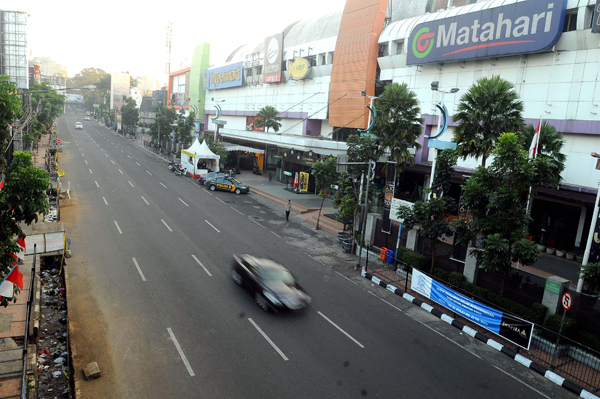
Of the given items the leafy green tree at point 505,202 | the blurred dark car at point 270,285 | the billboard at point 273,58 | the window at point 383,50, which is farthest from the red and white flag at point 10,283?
the billboard at point 273,58

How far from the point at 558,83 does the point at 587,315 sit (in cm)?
1469

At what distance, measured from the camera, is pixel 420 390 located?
11.4 m

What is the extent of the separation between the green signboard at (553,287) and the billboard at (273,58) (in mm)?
41581

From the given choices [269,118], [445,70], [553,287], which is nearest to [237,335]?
[553,287]

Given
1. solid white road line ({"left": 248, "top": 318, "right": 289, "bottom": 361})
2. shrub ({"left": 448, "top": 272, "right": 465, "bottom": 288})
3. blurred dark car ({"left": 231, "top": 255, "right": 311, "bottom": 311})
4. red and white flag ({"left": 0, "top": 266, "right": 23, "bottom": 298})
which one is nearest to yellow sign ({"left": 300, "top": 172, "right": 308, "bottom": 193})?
shrub ({"left": 448, "top": 272, "right": 465, "bottom": 288})

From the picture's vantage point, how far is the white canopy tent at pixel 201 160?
46844 mm

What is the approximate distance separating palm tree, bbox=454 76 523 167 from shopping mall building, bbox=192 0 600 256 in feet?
9.83

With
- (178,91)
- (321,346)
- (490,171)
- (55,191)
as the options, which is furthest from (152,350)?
(178,91)

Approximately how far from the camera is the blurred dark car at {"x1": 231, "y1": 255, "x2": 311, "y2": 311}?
15156mm

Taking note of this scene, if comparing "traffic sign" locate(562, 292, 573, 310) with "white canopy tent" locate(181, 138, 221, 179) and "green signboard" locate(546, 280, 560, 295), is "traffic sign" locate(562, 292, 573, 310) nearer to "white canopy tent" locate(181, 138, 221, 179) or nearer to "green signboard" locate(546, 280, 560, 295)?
"green signboard" locate(546, 280, 560, 295)

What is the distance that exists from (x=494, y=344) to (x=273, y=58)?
45678 millimetres

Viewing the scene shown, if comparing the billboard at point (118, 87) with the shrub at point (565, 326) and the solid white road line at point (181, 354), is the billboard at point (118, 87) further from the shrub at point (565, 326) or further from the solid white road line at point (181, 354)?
the shrub at point (565, 326)

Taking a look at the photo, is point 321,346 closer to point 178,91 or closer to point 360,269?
point 360,269

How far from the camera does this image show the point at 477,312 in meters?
15.8
